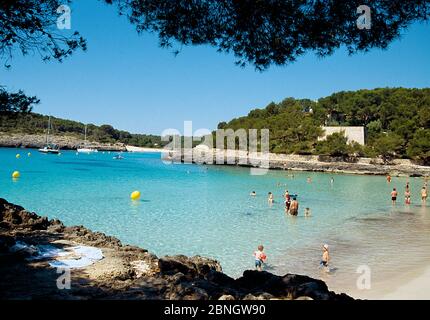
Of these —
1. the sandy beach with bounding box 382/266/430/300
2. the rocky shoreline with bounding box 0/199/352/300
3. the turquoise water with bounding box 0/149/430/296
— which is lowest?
the turquoise water with bounding box 0/149/430/296

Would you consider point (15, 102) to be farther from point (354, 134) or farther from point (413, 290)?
point (354, 134)

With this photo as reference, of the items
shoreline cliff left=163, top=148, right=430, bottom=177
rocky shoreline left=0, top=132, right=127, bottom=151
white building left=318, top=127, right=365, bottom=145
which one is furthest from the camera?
rocky shoreline left=0, top=132, right=127, bottom=151

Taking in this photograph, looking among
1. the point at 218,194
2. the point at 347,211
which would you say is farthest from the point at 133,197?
the point at 347,211

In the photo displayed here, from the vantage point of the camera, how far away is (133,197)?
1059 inches

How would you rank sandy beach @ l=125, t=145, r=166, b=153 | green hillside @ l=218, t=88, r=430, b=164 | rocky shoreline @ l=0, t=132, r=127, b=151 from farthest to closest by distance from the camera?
sandy beach @ l=125, t=145, r=166, b=153 → rocky shoreline @ l=0, t=132, r=127, b=151 → green hillside @ l=218, t=88, r=430, b=164

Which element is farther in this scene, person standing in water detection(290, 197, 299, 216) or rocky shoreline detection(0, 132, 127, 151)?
rocky shoreline detection(0, 132, 127, 151)

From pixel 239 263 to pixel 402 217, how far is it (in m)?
13.0

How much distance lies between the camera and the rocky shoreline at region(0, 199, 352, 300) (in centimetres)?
570

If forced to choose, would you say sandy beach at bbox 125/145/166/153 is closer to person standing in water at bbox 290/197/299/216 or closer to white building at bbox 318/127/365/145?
white building at bbox 318/127/365/145

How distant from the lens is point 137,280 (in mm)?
7102

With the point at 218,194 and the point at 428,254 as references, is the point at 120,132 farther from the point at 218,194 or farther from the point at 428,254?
the point at 428,254

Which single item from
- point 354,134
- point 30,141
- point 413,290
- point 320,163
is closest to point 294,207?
point 413,290

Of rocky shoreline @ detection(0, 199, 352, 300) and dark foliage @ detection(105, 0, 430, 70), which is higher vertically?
dark foliage @ detection(105, 0, 430, 70)

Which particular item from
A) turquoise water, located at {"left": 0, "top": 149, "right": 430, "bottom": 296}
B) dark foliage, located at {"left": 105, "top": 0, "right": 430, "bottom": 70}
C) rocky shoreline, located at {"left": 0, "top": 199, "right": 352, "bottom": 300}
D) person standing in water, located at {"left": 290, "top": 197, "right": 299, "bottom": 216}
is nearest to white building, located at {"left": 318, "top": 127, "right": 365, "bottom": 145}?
turquoise water, located at {"left": 0, "top": 149, "right": 430, "bottom": 296}
